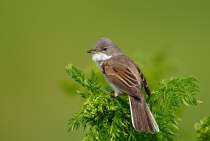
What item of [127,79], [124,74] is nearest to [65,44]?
[124,74]

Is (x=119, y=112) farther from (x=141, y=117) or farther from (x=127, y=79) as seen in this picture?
(x=127, y=79)

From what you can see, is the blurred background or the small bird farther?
the blurred background

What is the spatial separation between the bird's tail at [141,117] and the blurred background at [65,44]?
5.13 metres

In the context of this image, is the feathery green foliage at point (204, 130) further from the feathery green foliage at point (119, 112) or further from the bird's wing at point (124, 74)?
the bird's wing at point (124, 74)

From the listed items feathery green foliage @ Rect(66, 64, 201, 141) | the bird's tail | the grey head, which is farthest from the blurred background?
feathery green foliage @ Rect(66, 64, 201, 141)

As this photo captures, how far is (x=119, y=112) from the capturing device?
360cm

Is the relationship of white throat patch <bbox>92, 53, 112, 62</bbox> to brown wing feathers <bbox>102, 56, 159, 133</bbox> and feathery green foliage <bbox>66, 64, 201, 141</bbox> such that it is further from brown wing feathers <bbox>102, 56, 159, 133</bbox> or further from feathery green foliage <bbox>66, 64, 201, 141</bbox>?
feathery green foliage <bbox>66, 64, 201, 141</bbox>

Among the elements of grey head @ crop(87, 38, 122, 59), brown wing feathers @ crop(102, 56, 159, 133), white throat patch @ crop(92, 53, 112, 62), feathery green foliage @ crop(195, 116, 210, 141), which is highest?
grey head @ crop(87, 38, 122, 59)

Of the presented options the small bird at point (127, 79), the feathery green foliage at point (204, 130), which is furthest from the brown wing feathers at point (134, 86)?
the feathery green foliage at point (204, 130)

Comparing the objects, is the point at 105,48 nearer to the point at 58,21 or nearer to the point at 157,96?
the point at 157,96

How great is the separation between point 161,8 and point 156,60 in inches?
518

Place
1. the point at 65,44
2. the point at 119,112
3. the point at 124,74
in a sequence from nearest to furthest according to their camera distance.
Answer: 1. the point at 119,112
2. the point at 124,74
3. the point at 65,44

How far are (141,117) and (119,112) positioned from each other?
0.21 metres

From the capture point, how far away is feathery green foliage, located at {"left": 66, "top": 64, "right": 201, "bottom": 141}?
11.1 feet
